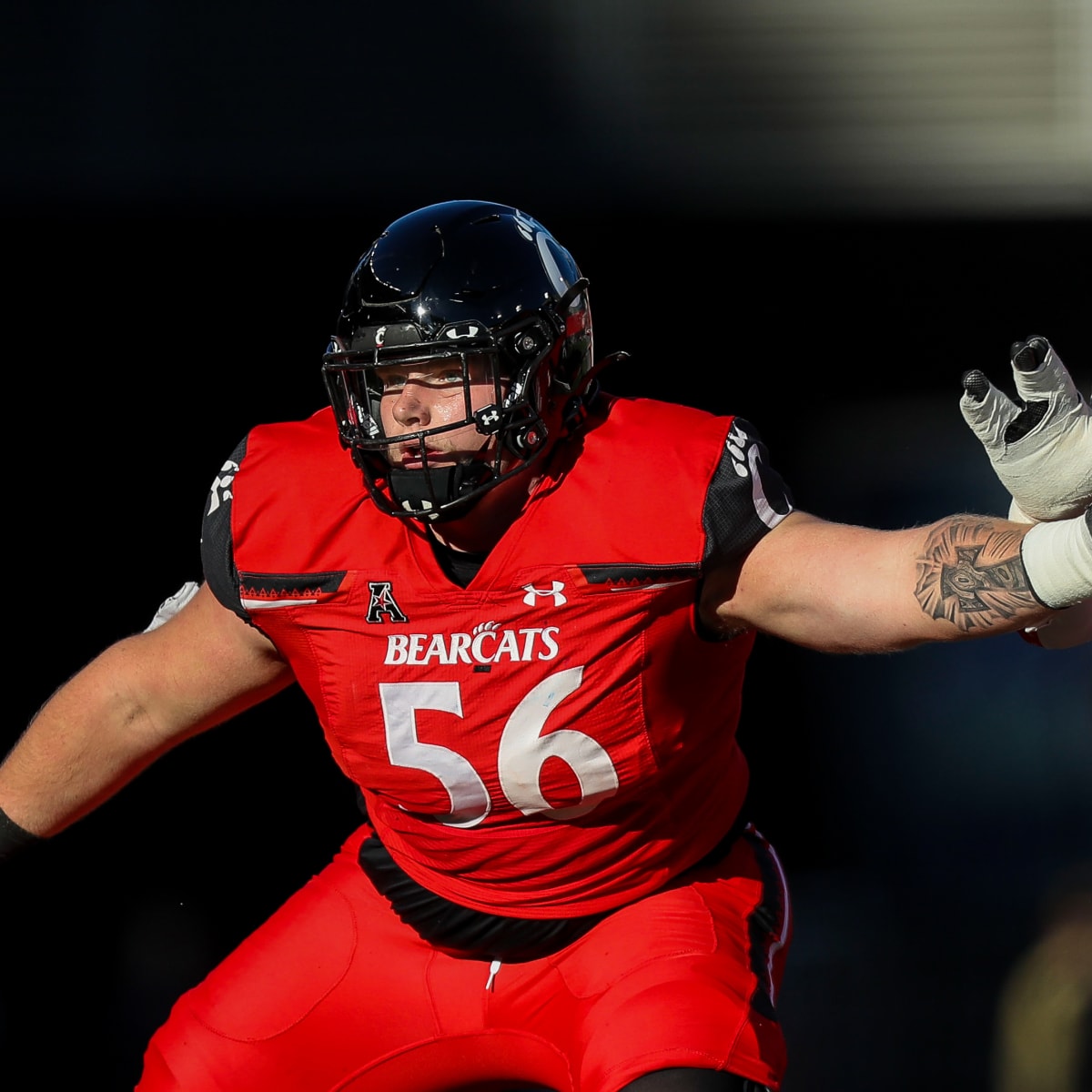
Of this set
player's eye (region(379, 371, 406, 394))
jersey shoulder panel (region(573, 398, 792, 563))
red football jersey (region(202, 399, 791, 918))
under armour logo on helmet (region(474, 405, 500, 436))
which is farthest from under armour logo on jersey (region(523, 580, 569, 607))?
player's eye (region(379, 371, 406, 394))

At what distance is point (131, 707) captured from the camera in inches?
90.5

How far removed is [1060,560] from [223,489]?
1.19 m

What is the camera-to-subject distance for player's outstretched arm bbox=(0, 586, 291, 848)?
7.40 feet

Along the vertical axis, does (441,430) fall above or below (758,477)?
above

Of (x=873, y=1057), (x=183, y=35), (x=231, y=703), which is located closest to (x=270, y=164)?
(x=183, y=35)

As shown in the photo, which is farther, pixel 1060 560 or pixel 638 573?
pixel 638 573

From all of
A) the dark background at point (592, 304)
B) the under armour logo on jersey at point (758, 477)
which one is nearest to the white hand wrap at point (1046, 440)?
the under armour logo on jersey at point (758, 477)

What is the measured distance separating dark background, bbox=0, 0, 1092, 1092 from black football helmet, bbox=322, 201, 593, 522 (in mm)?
1246

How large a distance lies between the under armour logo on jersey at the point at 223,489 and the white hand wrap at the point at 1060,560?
113 cm

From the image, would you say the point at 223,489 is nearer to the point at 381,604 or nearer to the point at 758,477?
the point at 381,604

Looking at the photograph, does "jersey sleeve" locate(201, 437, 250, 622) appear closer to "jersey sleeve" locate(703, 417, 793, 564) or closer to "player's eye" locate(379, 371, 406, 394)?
"player's eye" locate(379, 371, 406, 394)

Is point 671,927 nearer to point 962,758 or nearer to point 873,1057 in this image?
point 873,1057

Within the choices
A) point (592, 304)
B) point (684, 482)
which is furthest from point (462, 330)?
point (592, 304)

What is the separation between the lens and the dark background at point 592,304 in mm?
3314
